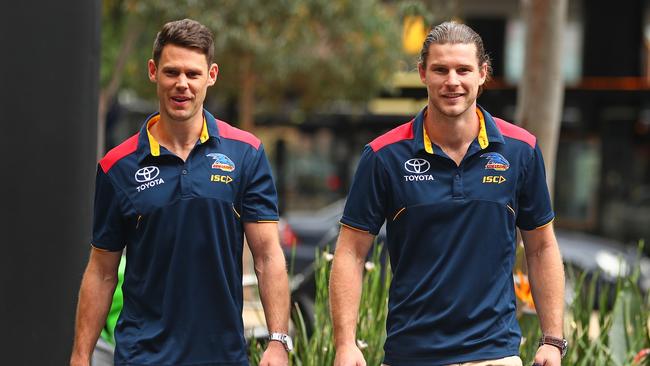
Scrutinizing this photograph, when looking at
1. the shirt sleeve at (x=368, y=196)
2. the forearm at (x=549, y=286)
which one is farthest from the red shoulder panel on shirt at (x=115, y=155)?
the forearm at (x=549, y=286)

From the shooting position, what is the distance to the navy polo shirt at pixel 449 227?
3949 mm

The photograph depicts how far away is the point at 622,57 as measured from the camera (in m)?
25.6

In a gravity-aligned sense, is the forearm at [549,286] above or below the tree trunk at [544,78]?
below

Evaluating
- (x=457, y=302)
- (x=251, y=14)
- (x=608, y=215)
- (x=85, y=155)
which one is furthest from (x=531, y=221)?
(x=608, y=215)

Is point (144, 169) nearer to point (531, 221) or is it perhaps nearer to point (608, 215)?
point (531, 221)

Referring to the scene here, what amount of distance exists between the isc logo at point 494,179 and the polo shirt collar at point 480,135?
11 centimetres

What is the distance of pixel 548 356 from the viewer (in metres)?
4.12

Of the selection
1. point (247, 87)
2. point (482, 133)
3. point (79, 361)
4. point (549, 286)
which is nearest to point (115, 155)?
point (79, 361)

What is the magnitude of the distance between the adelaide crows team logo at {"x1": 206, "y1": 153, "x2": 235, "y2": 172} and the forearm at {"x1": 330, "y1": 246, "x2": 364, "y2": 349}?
502 millimetres

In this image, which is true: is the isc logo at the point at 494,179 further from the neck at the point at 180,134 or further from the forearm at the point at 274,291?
the neck at the point at 180,134

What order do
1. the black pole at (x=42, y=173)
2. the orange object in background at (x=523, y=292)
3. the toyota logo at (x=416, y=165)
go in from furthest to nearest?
1. the orange object in background at (x=523, y=292)
2. the black pole at (x=42, y=173)
3. the toyota logo at (x=416, y=165)

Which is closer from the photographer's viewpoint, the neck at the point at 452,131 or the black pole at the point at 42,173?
the neck at the point at 452,131

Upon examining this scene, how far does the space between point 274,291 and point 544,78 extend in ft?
11.6

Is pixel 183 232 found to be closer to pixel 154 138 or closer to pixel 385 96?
pixel 154 138
